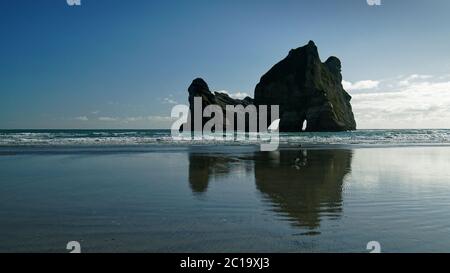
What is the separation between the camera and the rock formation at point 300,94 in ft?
312

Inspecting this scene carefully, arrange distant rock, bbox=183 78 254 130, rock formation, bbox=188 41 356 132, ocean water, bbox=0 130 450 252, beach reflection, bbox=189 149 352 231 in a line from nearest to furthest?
ocean water, bbox=0 130 450 252, beach reflection, bbox=189 149 352 231, rock formation, bbox=188 41 356 132, distant rock, bbox=183 78 254 130

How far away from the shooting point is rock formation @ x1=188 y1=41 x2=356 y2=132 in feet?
312

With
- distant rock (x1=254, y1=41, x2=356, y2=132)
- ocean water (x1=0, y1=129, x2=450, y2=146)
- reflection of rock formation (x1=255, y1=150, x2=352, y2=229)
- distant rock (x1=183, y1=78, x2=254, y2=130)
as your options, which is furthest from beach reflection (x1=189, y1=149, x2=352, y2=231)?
distant rock (x1=183, y1=78, x2=254, y2=130)

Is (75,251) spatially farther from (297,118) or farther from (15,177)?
(297,118)

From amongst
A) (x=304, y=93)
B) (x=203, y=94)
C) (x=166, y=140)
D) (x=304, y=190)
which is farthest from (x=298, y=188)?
(x=304, y=93)

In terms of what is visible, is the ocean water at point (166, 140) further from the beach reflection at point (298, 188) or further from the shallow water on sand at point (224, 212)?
the shallow water on sand at point (224, 212)

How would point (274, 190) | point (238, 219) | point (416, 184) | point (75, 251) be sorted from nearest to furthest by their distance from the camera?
point (75, 251), point (238, 219), point (274, 190), point (416, 184)

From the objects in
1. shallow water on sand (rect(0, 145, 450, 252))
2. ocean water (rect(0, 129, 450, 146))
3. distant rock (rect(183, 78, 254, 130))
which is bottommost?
shallow water on sand (rect(0, 145, 450, 252))

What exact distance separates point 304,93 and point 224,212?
97.8 meters

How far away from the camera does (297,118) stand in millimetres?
99500

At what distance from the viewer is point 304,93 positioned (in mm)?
101312

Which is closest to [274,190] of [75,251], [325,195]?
[325,195]

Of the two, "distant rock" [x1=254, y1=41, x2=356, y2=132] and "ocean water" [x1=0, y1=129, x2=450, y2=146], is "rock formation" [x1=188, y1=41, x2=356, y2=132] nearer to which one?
"distant rock" [x1=254, y1=41, x2=356, y2=132]

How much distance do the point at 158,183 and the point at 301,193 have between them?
4.06 metres
